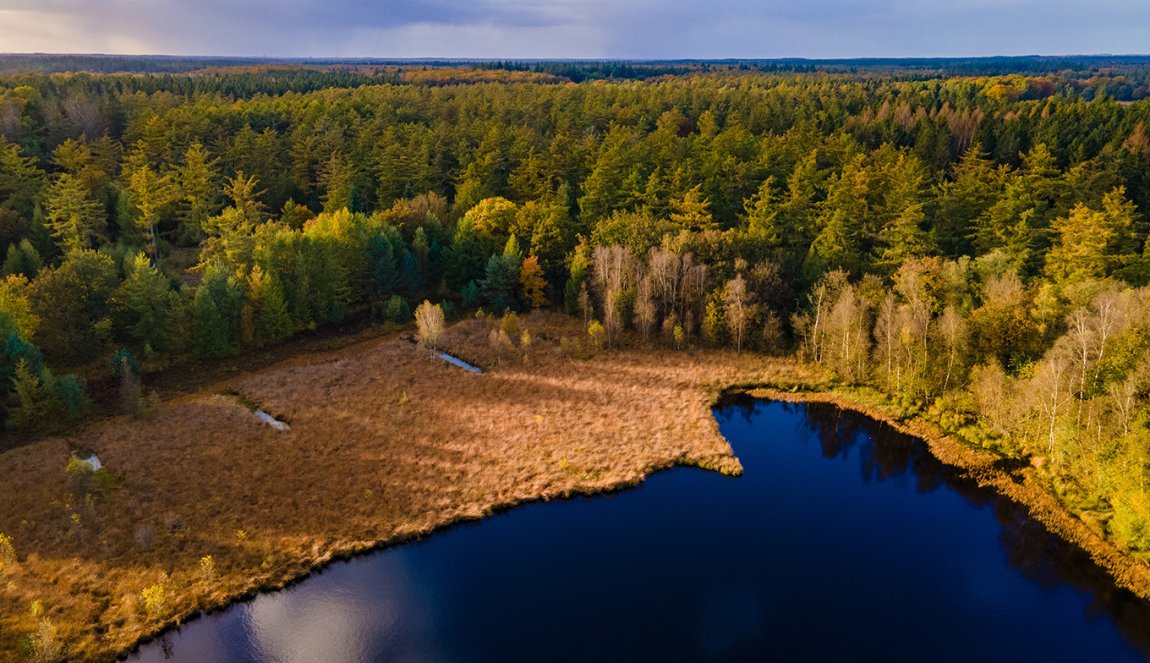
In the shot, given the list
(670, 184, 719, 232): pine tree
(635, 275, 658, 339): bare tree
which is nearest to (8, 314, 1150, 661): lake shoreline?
(635, 275, 658, 339): bare tree

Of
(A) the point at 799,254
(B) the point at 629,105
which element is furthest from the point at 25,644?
(B) the point at 629,105

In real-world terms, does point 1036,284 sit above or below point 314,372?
above

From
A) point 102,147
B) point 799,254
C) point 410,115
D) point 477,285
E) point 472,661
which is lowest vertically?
point 472,661

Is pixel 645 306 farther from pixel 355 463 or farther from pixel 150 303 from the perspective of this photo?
pixel 150 303

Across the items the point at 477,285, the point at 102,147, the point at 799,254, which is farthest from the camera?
the point at 102,147

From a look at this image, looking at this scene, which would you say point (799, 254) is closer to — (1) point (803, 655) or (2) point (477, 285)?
(2) point (477, 285)

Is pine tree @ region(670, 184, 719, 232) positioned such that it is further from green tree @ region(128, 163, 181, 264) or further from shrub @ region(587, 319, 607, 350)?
green tree @ region(128, 163, 181, 264)

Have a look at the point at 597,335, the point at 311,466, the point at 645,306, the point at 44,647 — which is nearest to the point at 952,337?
the point at 645,306
